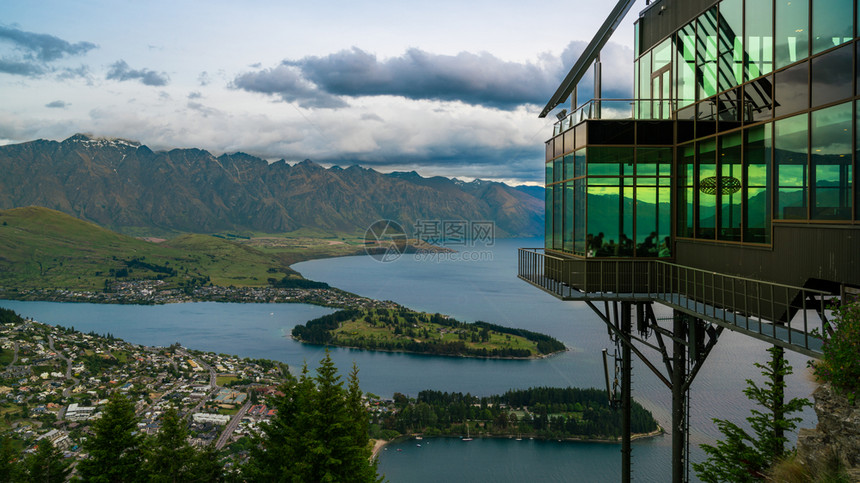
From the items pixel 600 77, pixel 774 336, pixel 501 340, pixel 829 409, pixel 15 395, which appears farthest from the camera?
pixel 501 340

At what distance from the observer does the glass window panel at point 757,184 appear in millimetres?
10922

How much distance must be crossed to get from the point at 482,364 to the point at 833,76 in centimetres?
10393

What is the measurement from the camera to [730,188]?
12227mm

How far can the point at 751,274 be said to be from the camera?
11.2m

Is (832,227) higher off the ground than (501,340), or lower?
higher

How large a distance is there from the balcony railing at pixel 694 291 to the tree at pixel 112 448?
1597 cm

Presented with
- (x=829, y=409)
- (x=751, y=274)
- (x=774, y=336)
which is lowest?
(x=829, y=409)

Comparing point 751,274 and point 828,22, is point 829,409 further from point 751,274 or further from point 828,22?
point 828,22

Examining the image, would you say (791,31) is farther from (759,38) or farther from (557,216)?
(557,216)

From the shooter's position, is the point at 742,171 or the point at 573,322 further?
the point at 573,322

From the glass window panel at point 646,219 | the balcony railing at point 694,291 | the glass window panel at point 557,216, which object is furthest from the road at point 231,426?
the glass window panel at point 646,219

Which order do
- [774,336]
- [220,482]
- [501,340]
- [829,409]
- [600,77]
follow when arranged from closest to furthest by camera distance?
[829,409], [774,336], [600,77], [220,482], [501,340]

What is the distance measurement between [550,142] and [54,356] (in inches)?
4631

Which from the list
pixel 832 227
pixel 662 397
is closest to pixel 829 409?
pixel 832 227
